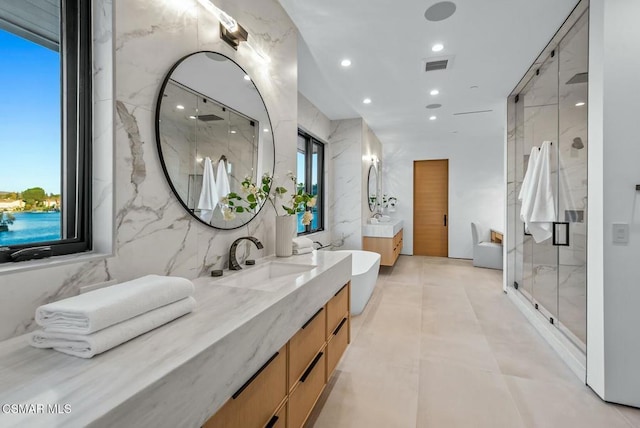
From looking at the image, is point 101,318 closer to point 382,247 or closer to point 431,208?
point 382,247

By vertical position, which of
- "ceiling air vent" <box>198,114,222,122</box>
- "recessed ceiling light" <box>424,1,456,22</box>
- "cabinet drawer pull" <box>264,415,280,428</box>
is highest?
"recessed ceiling light" <box>424,1,456,22</box>

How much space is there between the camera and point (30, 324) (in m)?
0.88

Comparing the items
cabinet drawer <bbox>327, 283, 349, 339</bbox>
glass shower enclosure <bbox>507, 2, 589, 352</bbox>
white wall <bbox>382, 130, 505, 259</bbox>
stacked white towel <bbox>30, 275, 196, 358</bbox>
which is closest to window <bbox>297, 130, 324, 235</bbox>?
cabinet drawer <bbox>327, 283, 349, 339</bbox>

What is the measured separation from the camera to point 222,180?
170cm

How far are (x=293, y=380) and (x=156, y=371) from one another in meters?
0.83

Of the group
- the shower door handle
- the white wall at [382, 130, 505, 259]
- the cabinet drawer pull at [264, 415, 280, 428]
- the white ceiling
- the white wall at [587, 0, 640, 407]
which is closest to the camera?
the cabinet drawer pull at [264, 415, 280, 428]

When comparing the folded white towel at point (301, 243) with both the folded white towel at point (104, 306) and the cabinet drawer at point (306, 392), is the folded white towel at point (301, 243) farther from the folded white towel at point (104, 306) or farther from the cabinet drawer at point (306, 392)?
the folded white towel at point (104, 306)

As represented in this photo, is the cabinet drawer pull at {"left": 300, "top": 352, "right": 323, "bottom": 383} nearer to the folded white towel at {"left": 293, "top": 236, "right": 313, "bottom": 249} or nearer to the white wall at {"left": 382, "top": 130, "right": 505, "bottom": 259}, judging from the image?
the folded white towel at {"left": 293, "top": 236, "right": 313, "bottom": 249}

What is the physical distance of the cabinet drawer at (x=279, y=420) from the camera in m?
1.16

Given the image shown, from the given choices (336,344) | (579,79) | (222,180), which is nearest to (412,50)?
(579,79)

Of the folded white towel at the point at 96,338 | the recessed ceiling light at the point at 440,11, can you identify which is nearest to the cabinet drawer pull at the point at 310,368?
the folded white towel at the point at 96,338

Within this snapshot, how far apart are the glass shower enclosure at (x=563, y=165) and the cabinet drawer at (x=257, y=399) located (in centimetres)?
231

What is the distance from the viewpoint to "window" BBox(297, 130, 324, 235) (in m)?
4.55

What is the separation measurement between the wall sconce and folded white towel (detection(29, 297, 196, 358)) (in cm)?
152
